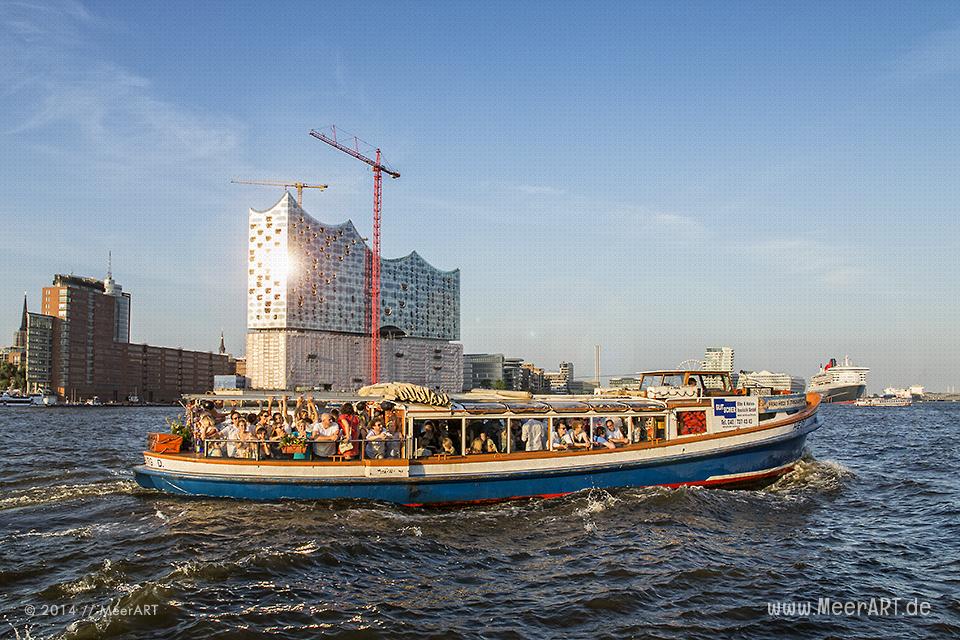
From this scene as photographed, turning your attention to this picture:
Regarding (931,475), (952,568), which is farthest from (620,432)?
(931,475)

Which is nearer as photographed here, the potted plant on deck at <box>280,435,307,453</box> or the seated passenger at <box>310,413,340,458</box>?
the potted plant on deck at <box>280,435,307,453</box>

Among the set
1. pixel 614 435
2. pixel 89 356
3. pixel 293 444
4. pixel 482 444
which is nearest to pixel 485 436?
pixel 482 444

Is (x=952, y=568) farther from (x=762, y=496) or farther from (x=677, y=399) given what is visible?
(x=677, y=399)

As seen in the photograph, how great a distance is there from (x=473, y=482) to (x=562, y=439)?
2.83 meters

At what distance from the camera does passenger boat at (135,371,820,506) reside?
16547mm

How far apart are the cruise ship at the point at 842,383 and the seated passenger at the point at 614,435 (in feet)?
512

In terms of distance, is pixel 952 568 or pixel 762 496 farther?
pixel 762 496

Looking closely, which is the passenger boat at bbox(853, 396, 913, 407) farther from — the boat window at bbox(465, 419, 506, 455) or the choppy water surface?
the boat window at bbox(465, 419, 506, 455)

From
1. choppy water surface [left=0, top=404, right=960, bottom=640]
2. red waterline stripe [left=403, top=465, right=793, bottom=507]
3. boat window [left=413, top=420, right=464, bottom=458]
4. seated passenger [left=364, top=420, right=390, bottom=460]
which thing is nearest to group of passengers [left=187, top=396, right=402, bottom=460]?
seated passenger [left=364, top=420, right=390, bottom=460]

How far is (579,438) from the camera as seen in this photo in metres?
18.5

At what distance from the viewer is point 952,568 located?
1288 cm

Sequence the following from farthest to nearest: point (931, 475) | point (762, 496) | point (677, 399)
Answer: point (931, 475) → point (677, 399) → point (762, 496)

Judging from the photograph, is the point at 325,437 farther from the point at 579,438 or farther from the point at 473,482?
the point at 579,438

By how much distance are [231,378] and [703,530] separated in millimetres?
119518
